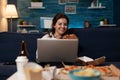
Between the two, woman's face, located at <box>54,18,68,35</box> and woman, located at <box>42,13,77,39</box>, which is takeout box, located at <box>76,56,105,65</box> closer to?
woman, located at <box>42,13,77,39</box>

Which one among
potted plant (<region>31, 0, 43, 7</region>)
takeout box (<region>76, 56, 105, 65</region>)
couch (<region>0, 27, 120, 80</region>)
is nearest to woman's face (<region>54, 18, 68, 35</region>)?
couch (<region>0, 27, 120, 80</region>)

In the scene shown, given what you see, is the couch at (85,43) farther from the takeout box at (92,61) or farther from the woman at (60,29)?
the takeout box at (92,61)

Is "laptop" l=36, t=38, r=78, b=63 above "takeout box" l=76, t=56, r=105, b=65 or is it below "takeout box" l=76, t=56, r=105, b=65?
above

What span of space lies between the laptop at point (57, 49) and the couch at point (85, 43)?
1081 millimetres

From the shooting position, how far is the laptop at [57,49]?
2088 mm

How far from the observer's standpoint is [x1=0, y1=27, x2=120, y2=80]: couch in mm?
3291

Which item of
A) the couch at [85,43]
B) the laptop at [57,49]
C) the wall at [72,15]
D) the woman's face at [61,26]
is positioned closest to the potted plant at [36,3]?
the wall at [72,15]

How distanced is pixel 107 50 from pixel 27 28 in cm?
390

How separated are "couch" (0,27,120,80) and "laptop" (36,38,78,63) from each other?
1.08 metres

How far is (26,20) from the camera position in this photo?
6.94 m

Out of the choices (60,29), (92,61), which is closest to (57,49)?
(92,61)

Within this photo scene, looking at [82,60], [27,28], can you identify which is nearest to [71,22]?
[27,28]

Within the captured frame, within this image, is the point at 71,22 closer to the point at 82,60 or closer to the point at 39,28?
the point at 39,28

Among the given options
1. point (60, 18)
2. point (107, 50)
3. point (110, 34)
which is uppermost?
point (60, 18)
